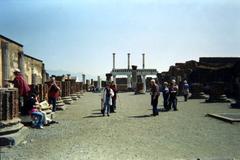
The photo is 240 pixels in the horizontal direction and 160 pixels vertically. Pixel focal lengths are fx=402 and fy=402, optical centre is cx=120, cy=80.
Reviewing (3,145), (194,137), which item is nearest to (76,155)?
(3,145)

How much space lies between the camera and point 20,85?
42.7 ft

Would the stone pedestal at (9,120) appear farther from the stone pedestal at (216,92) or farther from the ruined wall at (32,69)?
the stone pedestal at (216,92)

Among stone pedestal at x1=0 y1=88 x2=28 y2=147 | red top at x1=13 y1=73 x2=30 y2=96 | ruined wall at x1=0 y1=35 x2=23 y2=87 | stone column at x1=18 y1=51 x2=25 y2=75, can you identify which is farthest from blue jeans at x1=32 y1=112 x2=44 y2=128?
stone column at x1=18 y1=51 x2=25 y2=75

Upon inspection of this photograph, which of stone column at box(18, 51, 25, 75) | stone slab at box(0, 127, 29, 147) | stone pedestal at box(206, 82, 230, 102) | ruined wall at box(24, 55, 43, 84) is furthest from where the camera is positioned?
ruined wall at box(24, 55, 43, 84)

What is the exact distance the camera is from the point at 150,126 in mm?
13109

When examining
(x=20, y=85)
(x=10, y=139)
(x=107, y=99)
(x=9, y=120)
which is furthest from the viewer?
(x=107, y=99)

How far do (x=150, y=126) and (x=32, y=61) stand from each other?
67.4 ft

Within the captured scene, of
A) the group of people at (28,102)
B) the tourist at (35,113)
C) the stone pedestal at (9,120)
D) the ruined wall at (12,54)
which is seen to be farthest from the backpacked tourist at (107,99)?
the ruined wall at (12,54)

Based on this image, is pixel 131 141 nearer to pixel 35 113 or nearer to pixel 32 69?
pixel 35 113

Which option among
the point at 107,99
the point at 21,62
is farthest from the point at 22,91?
the point at 21,62

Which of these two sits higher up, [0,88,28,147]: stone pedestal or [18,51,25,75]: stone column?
[18,51,25,75]: stone column

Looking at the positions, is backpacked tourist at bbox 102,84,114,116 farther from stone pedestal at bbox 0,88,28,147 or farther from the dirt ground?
stone pedestal at bbox 0,88,28,147

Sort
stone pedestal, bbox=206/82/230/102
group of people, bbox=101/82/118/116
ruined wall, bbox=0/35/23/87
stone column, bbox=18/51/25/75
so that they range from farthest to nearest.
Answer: stone pedestal, bbox=206/82/230/102 < stone column, bbox=18/51/25/75 < ruined wall, bbox=0/35/23/87 < group of people, bbox=101/82/118/116

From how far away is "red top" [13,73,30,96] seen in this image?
12.9 metres
